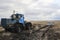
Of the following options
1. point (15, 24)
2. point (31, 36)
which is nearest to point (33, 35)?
point (31, 36)

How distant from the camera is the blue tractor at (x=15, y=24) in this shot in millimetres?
24688

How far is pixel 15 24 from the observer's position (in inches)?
984

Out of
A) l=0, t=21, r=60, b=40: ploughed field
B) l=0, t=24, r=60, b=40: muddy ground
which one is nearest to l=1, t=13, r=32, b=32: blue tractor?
l=0, t=21, r=60, b=40: ploughed field

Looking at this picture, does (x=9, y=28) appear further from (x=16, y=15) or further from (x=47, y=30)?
(x=47, y=30)

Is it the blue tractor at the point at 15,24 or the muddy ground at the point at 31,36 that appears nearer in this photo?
the muddy ground at the point at 31,36

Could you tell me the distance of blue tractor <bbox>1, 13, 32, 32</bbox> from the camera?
24.7m

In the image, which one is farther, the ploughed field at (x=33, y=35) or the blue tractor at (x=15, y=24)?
the blue tractor at (x=15, y=24)

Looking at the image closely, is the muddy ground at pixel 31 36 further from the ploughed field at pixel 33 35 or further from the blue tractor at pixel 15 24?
the blue tractor at pixel 15 24

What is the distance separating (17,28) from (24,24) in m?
1.98

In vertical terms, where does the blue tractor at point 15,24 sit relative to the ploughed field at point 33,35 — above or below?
above

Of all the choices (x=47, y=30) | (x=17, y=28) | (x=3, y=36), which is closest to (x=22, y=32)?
(x=17, y=28)

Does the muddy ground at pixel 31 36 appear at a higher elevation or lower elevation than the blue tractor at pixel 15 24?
lower

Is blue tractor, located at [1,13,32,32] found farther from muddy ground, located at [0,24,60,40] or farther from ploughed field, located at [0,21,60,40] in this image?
muddy ground, located at [0,24,60,40]

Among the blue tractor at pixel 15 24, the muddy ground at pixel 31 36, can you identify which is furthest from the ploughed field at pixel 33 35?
the blue tractor at pixel 15 24
